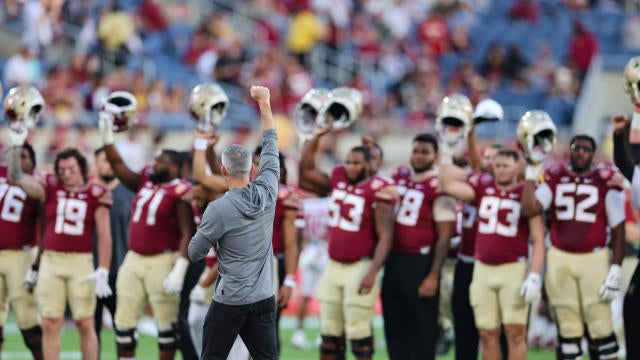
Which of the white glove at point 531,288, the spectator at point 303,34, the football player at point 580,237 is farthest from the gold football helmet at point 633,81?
the spectator at point 303,34

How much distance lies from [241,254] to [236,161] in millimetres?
519

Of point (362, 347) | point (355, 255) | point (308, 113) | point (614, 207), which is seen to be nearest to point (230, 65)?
point (308, 113)

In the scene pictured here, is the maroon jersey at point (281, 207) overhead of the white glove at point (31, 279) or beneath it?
overhead

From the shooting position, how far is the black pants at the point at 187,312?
858cm

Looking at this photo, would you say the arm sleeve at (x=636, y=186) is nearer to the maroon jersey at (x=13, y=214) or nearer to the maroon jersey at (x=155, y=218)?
the maroon jersey at (x=155, y=218)

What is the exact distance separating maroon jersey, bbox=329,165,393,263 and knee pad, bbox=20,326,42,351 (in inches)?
88.9

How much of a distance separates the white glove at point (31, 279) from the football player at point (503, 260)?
311cm

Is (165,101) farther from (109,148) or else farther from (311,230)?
(109,148)

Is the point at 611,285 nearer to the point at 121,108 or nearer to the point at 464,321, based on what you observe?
the point at 464,321

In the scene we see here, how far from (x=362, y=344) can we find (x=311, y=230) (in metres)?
4.89

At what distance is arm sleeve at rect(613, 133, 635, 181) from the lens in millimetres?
7754

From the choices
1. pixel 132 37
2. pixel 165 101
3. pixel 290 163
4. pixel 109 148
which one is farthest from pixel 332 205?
pixel 132 37

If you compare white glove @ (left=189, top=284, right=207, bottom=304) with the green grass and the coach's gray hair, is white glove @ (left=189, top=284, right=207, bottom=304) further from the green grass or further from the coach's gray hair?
the green grass

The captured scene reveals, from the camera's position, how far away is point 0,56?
18.1 meters
